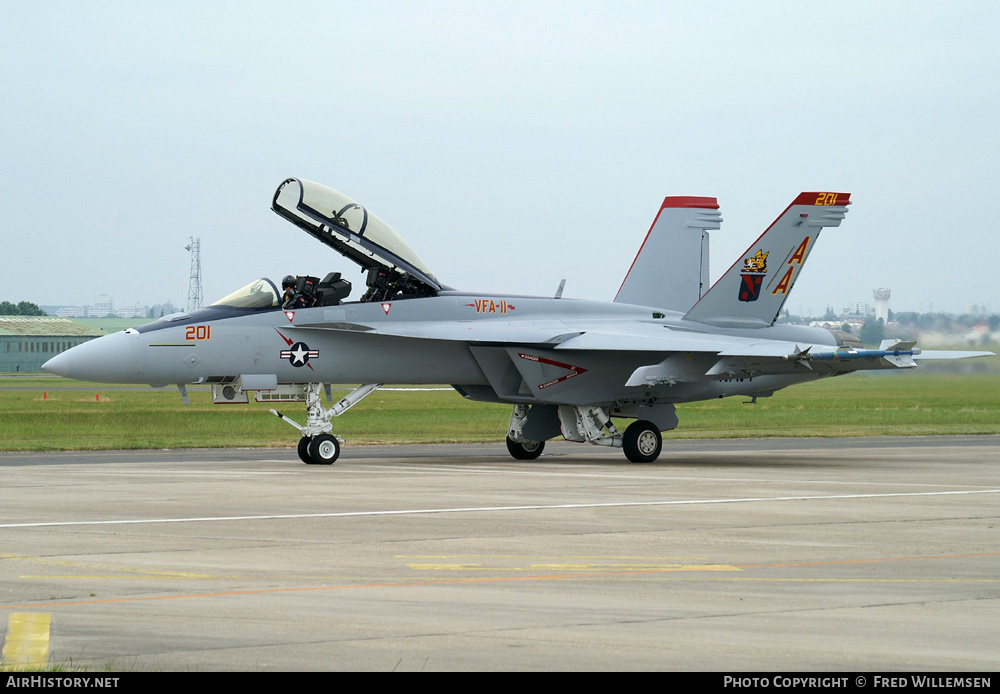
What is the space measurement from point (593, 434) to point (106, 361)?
8.14m

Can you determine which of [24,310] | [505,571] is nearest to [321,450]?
[505,571]

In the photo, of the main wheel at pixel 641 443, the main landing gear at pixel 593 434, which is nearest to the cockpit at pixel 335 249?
the main landing gear at pixel 593 434

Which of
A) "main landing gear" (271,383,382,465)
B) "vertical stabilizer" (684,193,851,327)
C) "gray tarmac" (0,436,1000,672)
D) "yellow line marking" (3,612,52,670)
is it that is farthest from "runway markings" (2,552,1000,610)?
"vertical stabilizer" (684,193,851,327)

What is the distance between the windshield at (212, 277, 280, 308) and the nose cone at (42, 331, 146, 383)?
5.03 ft

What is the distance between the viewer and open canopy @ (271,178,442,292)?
1894 cm

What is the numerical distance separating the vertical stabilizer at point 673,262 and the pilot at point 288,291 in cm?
795

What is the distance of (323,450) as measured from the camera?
18672 millimetres

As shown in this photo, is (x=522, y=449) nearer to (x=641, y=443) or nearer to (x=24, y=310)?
(x=641, y=443)

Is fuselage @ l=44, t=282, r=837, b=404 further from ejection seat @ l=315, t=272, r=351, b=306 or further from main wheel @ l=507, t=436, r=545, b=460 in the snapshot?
main wheel @ l=507, t=436, r=545, b=460

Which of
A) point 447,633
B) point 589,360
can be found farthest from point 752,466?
point 447,633

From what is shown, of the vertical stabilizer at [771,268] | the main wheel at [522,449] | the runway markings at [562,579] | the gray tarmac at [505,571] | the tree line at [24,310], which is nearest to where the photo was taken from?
the gray tarmac at [505,571]

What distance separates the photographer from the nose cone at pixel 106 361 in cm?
1772

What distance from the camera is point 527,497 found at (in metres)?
13.6

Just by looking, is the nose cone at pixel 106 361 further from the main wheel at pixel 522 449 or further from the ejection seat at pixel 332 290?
the main wheel at pixel 522 449
